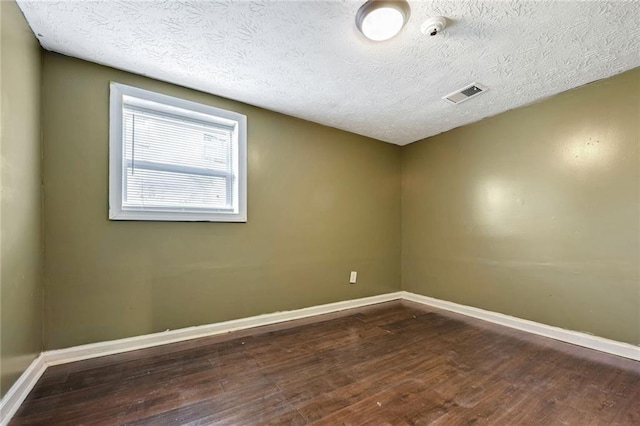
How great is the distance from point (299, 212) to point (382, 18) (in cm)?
198

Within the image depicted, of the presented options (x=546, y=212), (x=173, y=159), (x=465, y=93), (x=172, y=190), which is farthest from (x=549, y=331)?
(x=173, y=159)

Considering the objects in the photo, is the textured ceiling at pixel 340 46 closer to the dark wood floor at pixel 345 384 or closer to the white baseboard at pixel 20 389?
the white baseboard at pixel 20 389

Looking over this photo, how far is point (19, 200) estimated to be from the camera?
5.07ft

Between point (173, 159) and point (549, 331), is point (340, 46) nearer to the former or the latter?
Result: point (173, 159)

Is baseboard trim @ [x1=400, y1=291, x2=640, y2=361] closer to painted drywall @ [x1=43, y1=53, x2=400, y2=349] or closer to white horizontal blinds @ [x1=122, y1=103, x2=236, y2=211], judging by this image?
painted drywall @ [x1=43, y1=53, x2=400, y2=349]

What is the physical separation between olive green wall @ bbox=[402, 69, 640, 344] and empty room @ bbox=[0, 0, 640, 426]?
0.06 feet

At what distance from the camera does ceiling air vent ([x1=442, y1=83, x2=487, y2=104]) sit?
2.36 metres

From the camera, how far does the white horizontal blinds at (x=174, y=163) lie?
2203 mm

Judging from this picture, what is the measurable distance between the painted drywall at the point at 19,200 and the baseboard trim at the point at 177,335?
0.18m

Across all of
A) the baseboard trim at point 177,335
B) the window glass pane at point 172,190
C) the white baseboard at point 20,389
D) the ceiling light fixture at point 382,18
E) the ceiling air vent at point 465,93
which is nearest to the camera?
the white baseboard at point 20,389

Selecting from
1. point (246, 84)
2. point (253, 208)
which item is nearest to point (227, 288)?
point (253, 208)

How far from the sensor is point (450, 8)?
4.93 feet

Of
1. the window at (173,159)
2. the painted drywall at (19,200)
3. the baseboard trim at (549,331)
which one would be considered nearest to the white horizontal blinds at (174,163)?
the window at (173,159)

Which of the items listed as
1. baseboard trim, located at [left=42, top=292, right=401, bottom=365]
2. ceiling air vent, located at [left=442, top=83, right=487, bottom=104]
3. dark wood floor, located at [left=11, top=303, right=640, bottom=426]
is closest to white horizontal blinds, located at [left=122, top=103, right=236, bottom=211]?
baseboard trim, located at [left=42, top=292, right=401, bottom=365]
